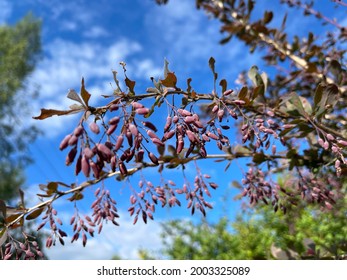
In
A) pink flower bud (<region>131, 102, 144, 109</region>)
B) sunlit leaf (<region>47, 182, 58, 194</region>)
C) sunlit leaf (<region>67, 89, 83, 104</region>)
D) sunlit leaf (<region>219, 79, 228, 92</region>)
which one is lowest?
pink flower bud (<region>131, 102, 144, 109</region>)

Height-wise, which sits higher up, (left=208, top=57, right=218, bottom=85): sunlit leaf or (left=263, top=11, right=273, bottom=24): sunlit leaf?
(left=263, top=11, right=273, bottom=24): sunlit leaf

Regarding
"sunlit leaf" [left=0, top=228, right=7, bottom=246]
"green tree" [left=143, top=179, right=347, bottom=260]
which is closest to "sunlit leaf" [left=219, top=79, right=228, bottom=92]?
"sunlit leaf" [left=0, top=228, right=7, bottom=246]

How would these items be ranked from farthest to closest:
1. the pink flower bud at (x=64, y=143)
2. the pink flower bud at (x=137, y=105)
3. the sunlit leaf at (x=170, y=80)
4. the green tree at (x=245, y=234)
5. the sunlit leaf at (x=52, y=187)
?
the green tree at (x=245, y=234) < the sunlit leaf at (x=52, y=187) < the sunlit leaf at (x=170, y=80) < the pink flower bud at (x=137, y=105) < the pink flower bud at (x=64, y=143)

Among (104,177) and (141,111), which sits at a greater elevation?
(104,177)

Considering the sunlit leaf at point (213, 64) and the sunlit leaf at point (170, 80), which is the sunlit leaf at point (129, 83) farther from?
the sunlit leaf at point (213, 64)

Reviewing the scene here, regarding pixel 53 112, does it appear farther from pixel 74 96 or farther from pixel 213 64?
pixel 213 64

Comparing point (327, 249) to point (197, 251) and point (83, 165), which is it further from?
point (197, 251)

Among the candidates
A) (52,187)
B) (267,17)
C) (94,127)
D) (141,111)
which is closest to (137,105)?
(141,111)

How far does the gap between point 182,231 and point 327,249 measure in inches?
262

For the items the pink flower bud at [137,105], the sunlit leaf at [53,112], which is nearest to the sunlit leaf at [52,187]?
the sunlit leaf at [53,112]

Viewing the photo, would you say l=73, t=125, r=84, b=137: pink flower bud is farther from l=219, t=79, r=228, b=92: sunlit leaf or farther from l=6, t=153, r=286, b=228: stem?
l=6, t=153, r=286, b=228: stem
